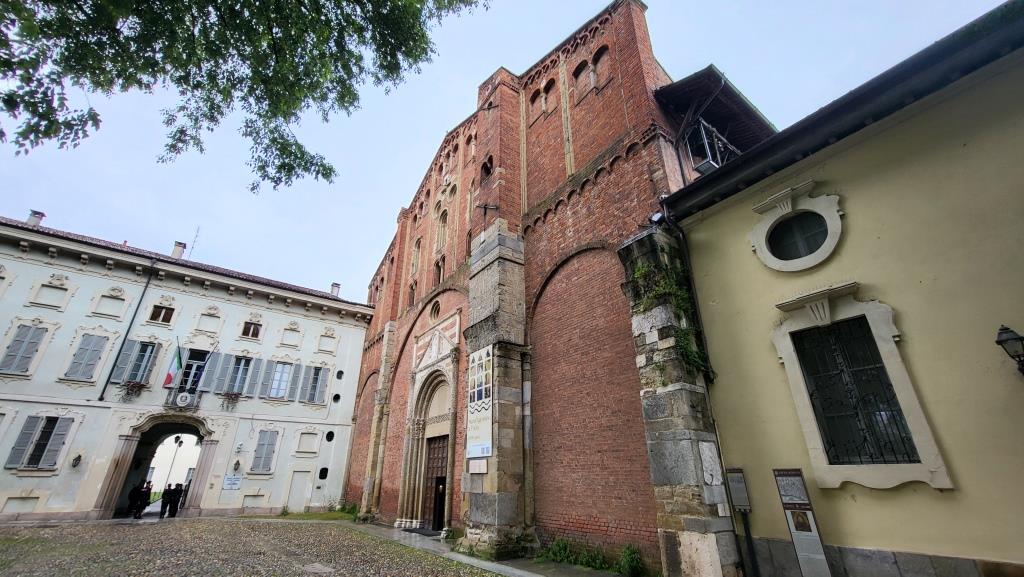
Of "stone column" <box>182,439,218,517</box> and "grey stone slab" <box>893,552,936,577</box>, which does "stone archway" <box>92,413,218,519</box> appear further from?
"grey stone slab" <box>893,552,936,577</box>

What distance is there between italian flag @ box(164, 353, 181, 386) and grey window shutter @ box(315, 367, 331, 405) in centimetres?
560

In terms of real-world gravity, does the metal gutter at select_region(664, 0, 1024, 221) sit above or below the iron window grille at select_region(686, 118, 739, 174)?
below

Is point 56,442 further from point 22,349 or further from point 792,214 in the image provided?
point 792,214

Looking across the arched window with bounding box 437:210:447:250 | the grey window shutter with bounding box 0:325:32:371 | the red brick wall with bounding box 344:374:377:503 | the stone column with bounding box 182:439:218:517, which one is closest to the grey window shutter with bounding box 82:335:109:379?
the grey window shutter with bounding box 0:325:32:371

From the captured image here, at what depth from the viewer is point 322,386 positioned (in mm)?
21172

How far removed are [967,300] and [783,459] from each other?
2718 millimetres

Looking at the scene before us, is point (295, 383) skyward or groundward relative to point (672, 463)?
skyward

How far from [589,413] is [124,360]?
19.1m

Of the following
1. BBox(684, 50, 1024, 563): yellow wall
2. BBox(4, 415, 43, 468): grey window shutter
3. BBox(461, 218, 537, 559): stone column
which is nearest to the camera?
BBox(684, 50, 1024, 563): yellow wall

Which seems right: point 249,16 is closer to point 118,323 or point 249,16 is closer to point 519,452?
point 519,452

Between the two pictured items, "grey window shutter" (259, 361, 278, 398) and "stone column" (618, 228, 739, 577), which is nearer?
"stone column" (618, 228, 739, 577)

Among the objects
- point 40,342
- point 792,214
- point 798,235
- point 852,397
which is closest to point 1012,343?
point 852,397

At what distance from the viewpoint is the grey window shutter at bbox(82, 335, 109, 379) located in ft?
54.2

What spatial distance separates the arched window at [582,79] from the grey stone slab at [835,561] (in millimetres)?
10612
